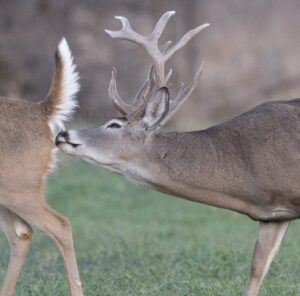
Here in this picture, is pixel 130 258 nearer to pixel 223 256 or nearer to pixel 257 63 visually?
pixel 223 256

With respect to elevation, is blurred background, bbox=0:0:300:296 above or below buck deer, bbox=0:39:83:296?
below

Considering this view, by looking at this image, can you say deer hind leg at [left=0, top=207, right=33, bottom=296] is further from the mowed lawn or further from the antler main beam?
the antler main beam

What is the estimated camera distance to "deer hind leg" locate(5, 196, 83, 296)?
8.50 meters

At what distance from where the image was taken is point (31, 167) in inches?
339

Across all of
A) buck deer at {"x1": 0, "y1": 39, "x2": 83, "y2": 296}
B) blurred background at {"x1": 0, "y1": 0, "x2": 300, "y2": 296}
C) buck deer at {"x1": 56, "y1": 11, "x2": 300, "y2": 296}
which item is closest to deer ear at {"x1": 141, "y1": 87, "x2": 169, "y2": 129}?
buck deer at {"x1": 56, "y1": 11, "x2": 300, "y2": 296}

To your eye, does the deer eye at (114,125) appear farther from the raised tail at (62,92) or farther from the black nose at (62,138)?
the raised tail at (62,92)

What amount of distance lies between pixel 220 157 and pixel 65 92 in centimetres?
166

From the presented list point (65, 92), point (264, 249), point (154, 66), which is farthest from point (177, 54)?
point (264, 249)

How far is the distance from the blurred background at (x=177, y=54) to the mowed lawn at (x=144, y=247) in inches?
167

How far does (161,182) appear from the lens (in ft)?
26.2

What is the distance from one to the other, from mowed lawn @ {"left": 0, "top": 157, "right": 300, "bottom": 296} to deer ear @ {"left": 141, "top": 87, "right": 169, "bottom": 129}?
1192 millimetres

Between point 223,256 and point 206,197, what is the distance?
7.31 ft

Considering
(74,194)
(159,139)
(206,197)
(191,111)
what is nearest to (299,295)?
(206,197)

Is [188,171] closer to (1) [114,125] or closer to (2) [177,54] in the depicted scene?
(1) [114,125]
